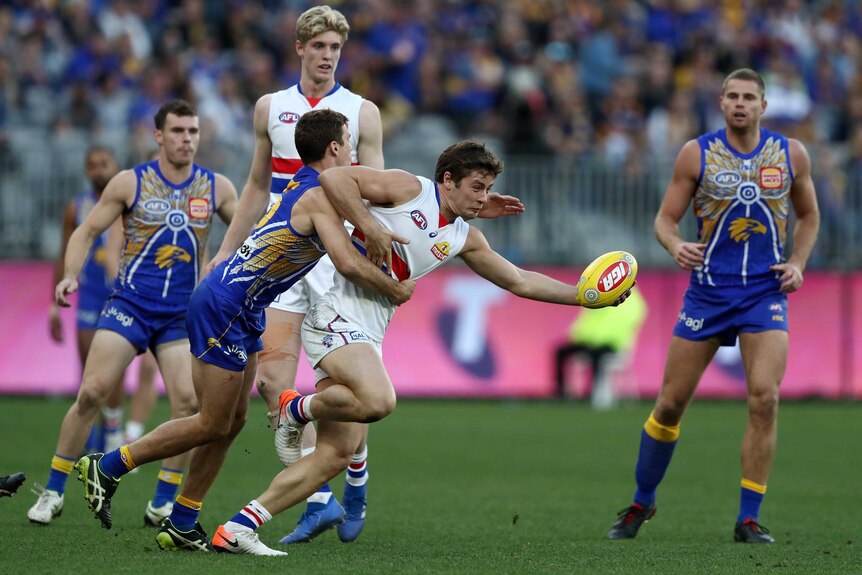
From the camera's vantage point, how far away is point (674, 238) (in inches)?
357

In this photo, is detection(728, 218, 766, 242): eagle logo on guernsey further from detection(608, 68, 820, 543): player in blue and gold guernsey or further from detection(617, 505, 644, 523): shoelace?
detection(617, 505, 644, 523): shoelace

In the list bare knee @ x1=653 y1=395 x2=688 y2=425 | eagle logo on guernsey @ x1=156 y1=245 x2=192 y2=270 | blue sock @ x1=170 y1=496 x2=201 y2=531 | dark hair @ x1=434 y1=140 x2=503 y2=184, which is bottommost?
blue sock @ x1=170 y1=496 x2=201 y2=531

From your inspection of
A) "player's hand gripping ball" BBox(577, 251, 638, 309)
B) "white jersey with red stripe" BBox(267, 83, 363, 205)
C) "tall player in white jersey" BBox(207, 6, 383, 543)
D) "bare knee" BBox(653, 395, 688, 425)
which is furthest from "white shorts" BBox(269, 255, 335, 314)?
"bare knee" BBox(653, 395, 688, 425)

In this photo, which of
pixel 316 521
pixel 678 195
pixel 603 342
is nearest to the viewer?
pixel 316 521

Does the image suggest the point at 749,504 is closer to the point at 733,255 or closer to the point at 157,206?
the point at 733,255

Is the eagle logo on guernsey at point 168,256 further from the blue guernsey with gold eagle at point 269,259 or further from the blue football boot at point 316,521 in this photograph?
the blue football boot at point 316,521

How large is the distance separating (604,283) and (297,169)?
2.24m

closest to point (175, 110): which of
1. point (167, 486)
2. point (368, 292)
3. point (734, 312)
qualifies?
point (167, 486)

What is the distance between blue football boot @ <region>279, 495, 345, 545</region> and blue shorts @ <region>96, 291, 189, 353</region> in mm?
1643

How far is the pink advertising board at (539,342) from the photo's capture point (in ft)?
61.5

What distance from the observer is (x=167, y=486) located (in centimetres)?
896

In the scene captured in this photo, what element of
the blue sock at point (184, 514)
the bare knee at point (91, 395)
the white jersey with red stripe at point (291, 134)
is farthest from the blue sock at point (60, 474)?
the white jersey with red stripe at point (291, 134)

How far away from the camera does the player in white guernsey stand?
7258 mm

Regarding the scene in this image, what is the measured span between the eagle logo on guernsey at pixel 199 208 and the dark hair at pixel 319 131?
2078mm
